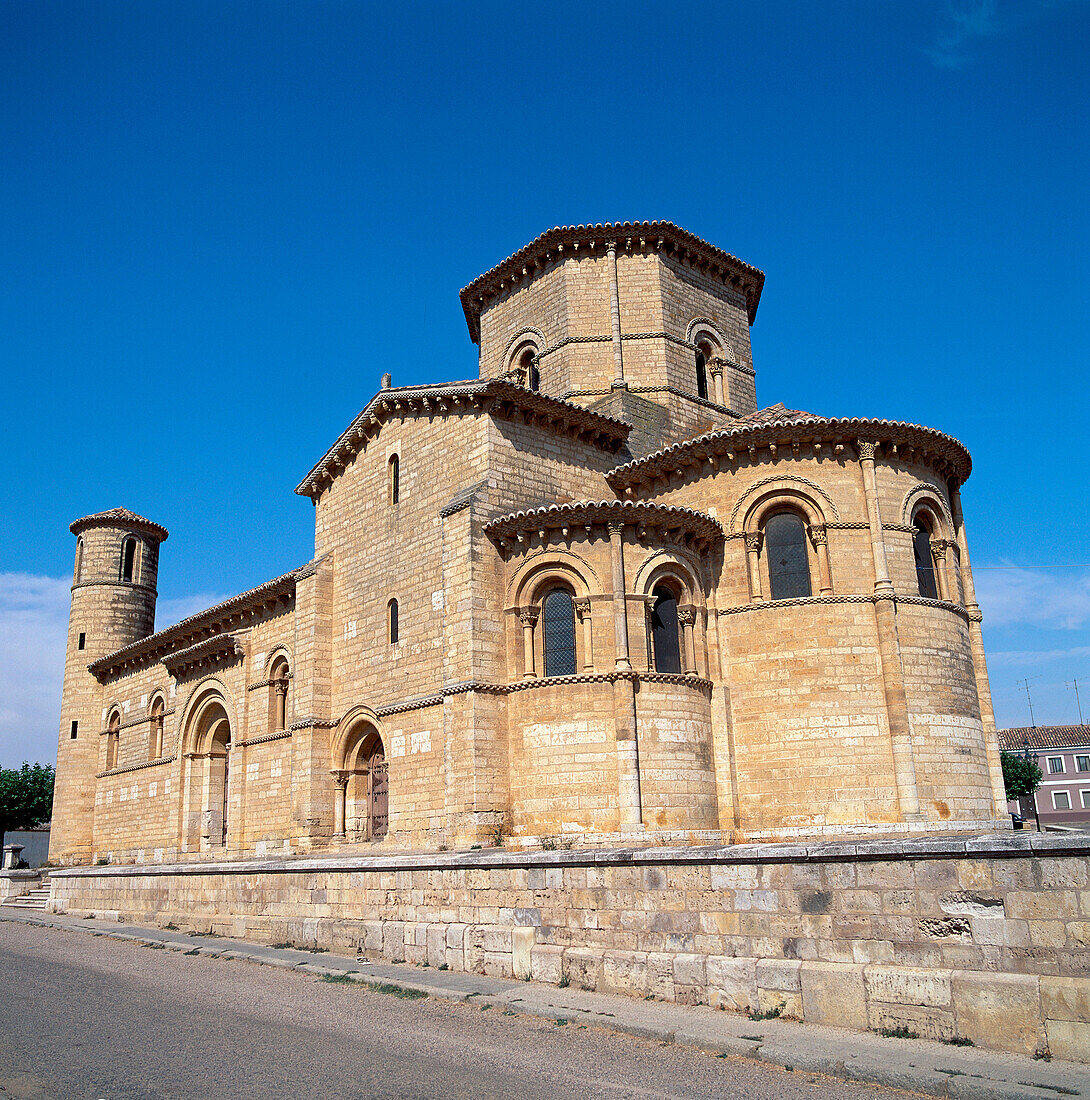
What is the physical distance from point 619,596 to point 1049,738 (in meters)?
48.0

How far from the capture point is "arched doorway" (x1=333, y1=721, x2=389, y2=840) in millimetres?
19438

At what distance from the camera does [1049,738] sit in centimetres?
5472

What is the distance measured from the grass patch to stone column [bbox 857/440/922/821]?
31.8 feet

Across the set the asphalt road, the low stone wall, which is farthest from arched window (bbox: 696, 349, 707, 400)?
the asphalt road

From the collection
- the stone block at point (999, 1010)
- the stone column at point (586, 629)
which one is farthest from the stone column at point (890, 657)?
the stone block at point (999, 1010)

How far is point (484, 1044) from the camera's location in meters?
7.47

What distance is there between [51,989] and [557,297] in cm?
1822

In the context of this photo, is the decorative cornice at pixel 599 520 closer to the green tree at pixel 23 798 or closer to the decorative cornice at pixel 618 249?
the decorative cornice at pixel 618 249

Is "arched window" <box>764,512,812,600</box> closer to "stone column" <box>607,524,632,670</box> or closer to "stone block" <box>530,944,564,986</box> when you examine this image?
"stone column" <box>607,524,632,670</box>

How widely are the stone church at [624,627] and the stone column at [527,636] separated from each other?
0.05m

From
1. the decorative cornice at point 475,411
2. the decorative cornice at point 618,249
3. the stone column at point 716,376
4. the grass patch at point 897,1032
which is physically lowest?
the grass patch at point 897,1032

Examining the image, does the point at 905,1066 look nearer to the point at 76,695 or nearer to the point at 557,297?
the point at 557,297

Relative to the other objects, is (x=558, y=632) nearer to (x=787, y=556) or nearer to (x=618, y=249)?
(x=787, y=556)

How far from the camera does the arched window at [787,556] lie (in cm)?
1783
